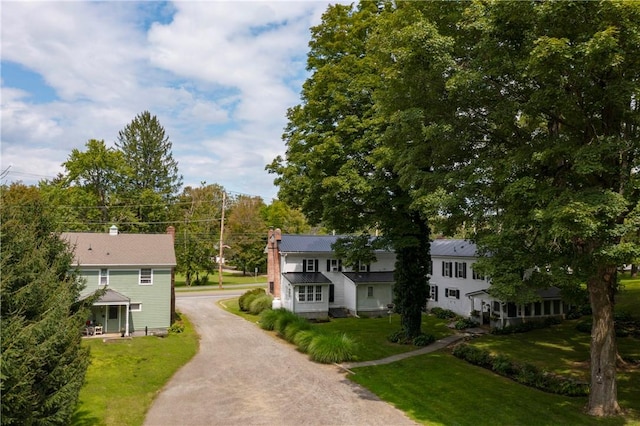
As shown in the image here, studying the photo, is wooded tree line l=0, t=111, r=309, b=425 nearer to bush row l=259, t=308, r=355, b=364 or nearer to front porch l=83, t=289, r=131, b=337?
front porch l=83, t=289, r=131, b=337

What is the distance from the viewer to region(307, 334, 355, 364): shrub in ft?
72.0

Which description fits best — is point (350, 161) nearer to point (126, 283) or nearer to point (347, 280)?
point (347, 280)

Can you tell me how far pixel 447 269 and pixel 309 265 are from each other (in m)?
11.7

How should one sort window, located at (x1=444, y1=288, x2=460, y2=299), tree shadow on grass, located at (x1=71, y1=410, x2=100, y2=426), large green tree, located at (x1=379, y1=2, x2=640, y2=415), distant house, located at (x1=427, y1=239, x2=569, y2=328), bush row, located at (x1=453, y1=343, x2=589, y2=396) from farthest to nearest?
1. window, located at (x1=444, y1=288, x2=460, y2=299)
2. distant house, located at (x1=427, y1=239, x2=569, y2=328)
3. bush row, located at (x1=453, y1=343, x2=589, y2=396)
4. tree shadow on grass, located at (x1=71, y1=410, x2=100, y2=426)
5. large green tree, located at (x1=379, y1=2, x2=640, y2=415)

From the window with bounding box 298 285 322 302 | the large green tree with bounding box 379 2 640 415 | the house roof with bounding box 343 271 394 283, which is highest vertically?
the large green tree with bounding box 379 2 640 415

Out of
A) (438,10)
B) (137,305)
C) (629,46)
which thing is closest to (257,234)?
(137,305)

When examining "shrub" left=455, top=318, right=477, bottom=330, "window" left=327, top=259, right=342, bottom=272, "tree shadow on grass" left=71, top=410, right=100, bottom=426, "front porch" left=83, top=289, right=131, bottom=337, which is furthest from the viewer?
"window" left=327, top=259, right=342, bottom=272

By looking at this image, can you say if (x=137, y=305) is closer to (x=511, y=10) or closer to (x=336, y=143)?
(x=336, y=143)

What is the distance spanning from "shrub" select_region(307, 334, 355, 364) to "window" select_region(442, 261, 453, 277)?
52.7 ft

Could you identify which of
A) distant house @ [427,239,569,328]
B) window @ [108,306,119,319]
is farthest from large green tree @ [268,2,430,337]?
window @ [108,306,119,319]

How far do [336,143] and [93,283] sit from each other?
19.2 metres

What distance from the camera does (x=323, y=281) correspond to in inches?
1427

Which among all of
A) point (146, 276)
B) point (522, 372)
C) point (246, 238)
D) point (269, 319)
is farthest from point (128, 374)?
point (246, 238)

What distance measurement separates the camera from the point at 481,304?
1230 inches
